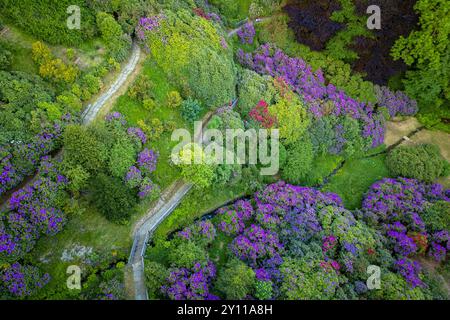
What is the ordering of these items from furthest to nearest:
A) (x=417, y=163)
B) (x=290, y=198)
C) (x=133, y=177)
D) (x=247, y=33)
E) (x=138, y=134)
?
(x=247, y=33) → (x=417, y=163) → (x=290, y=198) → (x=138, y=134) → (x=133, y=177)

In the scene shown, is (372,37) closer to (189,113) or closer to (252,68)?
(252,68)

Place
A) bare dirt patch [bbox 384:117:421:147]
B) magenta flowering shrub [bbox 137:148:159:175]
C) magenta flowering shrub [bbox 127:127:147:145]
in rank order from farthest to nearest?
bare dirt patch [bbox 384:117:421:147] < magenta flowering shrub [bbox 127:127:147:145] < magenta flowering shrub [bbox 137:148:159:175]

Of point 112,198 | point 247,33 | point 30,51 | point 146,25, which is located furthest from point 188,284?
point 247,33

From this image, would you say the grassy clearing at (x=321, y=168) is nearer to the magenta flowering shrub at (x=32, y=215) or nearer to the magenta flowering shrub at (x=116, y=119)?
the magenta flowering shrub at (x=116, y=119)

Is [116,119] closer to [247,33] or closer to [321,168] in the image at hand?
[247,33]

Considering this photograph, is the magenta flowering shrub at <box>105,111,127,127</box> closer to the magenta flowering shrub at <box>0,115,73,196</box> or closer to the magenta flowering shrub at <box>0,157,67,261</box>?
the magenta flowering shrub at <box>0,115,73,196</box>

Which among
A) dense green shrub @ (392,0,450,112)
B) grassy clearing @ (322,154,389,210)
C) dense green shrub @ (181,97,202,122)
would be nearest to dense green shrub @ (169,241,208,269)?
dense green shrub @ (181,97,202,122)

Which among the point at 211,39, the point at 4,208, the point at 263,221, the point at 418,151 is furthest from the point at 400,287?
the point at 4,208
